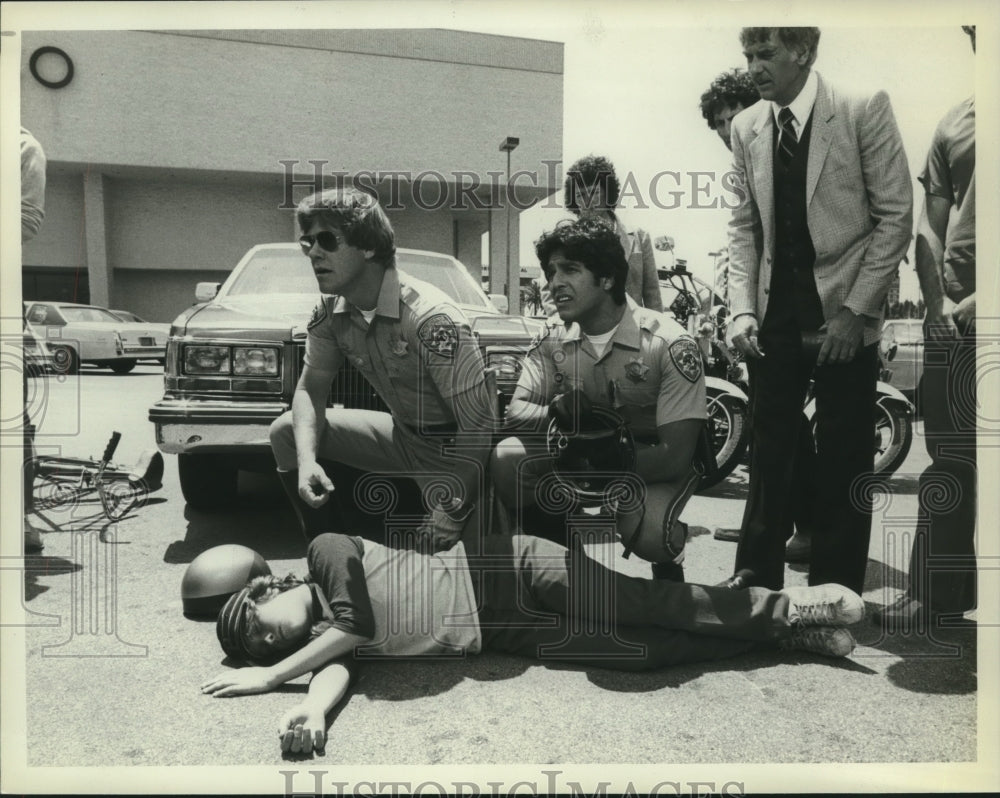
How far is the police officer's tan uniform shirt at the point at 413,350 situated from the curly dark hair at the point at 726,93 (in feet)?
3.25

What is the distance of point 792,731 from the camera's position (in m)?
2.24

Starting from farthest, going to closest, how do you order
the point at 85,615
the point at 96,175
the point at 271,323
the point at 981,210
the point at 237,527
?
the point at 237,527 < the point at 271,323 < the point at 96,175 < the point at 85,615 < the point at 981,210

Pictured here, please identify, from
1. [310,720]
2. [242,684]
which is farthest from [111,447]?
[310,720]

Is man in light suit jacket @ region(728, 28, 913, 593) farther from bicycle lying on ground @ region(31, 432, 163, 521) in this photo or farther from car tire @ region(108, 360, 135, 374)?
bicycle lying on ground @ region(31, 432, 163, 521)

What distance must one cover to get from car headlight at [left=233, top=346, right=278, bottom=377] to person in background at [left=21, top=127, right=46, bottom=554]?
85 cm

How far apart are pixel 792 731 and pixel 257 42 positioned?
2370 mm

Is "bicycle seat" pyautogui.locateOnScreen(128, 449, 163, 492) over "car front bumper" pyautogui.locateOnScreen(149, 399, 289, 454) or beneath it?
beneath

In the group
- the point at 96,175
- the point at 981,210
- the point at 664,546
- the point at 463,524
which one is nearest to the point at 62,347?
the point at 96,175

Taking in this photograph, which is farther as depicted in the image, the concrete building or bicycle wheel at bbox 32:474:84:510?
bicycle wheel at bbox 32:474:84:510

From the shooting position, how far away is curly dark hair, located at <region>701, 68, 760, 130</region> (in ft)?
8.08

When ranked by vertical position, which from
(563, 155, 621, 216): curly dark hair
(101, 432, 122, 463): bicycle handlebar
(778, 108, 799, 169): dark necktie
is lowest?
(101, 432, 122, 463): bicycle handlebar

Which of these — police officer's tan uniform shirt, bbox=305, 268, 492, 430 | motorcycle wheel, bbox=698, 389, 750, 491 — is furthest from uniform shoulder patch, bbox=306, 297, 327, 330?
motorcycle wheel, bbox=698, 389, 750, 491

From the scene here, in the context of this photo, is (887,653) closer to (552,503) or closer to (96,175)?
(552,503)

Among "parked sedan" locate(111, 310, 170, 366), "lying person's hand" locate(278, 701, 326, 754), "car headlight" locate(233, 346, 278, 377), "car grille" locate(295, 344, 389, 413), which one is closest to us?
"lying person's hand" locate(278, 701, 326, 754)
